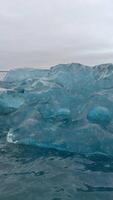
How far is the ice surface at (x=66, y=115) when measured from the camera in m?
9.43

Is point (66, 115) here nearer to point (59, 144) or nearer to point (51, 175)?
point (59, 144)

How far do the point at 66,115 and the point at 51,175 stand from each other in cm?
361

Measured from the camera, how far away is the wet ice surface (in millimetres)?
6848

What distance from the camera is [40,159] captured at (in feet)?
28.8

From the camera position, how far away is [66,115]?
10.9m

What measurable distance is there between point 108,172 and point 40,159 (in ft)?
6.62

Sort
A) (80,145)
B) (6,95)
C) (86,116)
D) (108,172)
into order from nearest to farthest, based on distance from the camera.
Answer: (108,172) → (80,145) → (86,116) → (6,95)

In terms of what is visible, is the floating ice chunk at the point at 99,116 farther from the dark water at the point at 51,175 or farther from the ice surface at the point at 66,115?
the dark water at the point at 51,175

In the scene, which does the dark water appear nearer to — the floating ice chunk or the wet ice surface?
the wet ice surface

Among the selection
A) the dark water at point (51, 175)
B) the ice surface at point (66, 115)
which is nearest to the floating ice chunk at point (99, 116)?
the ice surface at point (66, 115)

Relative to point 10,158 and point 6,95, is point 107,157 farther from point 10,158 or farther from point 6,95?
point 6,95

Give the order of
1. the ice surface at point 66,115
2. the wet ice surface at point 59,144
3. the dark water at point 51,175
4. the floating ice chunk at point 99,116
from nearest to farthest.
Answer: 1. the dark water at point 51,175
2. the wet ice surface at point 59,144
3. the ice surface at point 66,115
4. the floating ice chunk at point 99,116

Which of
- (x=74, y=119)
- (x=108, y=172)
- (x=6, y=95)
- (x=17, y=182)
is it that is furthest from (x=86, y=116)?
(x=6, y=95)

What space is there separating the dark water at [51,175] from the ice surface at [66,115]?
16.6 inches
